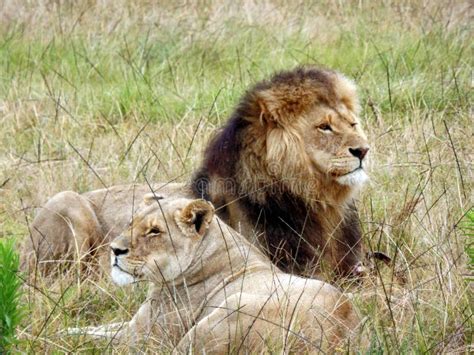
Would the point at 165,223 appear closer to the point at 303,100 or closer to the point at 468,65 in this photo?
the point at 303,100

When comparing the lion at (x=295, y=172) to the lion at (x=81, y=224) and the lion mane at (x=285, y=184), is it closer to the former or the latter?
the lion mane at (x=285, y=184)

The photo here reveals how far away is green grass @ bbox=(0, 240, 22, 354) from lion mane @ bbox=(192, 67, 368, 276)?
1733 mm

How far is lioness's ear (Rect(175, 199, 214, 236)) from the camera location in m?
4.84

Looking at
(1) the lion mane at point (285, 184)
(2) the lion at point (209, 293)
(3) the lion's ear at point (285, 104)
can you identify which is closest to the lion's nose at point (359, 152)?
(1) the lion mane at point (285, 184)

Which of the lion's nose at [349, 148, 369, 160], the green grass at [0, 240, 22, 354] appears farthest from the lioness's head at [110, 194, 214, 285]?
the green grass at [0, 240, 22, 354]

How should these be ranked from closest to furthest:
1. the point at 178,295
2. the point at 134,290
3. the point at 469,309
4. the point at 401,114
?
the point at 469,309 < the point at 178,295 < the point at 134,290 < the point at 401,114

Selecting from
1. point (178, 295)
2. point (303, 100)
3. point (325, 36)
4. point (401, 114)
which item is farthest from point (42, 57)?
point (178, 295)

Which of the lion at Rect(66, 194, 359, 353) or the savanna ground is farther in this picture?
the savanna ground

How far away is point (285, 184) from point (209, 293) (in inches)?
32.2

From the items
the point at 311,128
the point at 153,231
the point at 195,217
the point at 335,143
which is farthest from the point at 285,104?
the point at 153,231

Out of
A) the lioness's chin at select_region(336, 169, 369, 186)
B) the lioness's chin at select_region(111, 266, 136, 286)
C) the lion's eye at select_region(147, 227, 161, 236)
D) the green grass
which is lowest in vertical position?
the lioness's chin at select_region(111, 266, 136, 286)

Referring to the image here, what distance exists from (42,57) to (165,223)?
4.74 m

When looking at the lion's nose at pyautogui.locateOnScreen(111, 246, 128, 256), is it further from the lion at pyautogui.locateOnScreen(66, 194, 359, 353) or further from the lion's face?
the lion's face

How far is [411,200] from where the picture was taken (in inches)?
226
